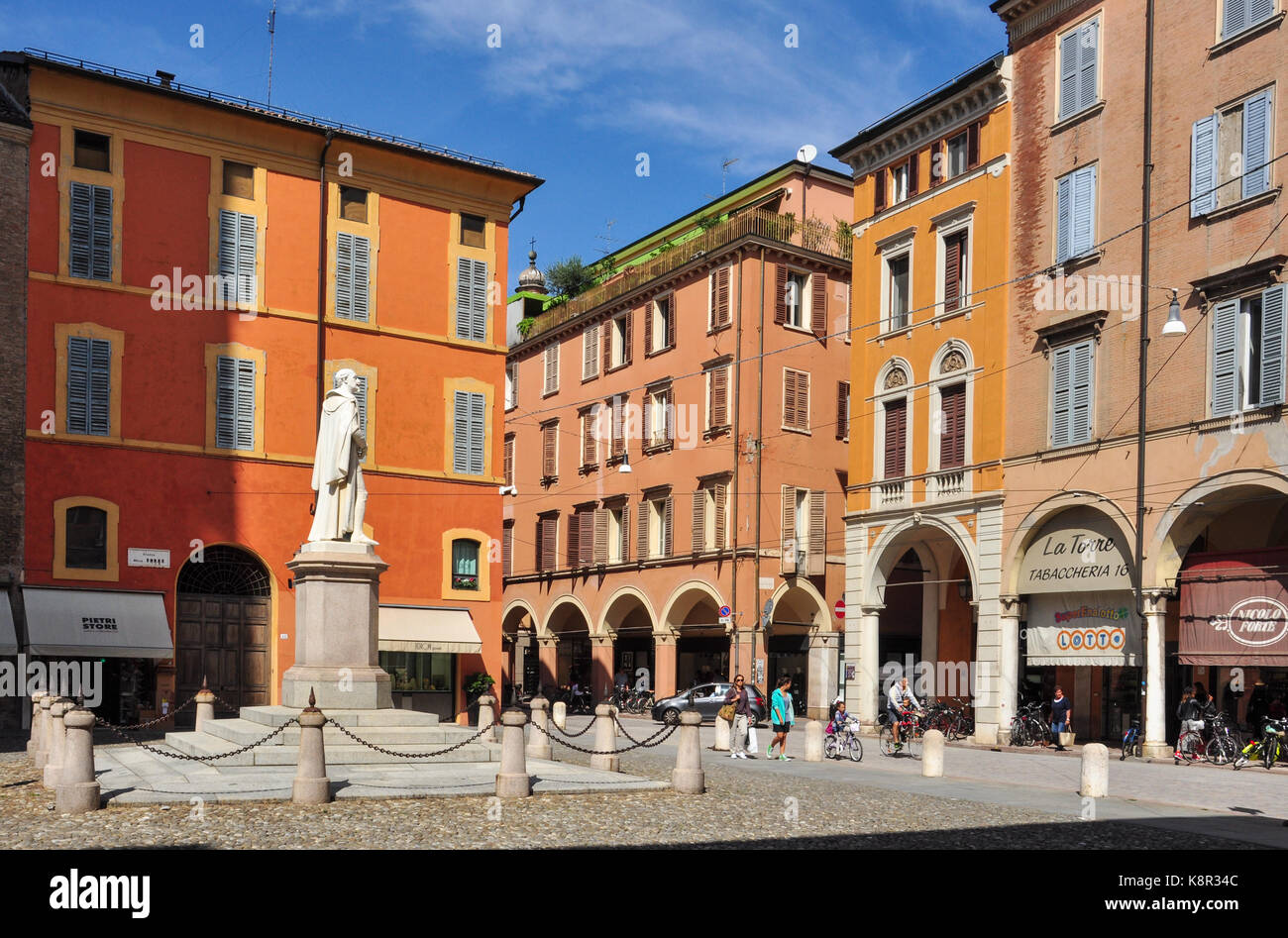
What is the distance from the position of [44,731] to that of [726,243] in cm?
3057

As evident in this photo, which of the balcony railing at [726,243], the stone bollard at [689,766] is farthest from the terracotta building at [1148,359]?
the stone bollard at [689,766]

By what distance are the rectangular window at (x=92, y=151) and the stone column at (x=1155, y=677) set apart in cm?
2578

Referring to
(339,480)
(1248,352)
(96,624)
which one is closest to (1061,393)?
(1248,352)

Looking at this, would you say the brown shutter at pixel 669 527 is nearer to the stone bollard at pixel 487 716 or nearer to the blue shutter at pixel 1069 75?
the blue shutter at pixel 1069 75

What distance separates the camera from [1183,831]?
15672mm

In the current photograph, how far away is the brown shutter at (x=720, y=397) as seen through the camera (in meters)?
45.0

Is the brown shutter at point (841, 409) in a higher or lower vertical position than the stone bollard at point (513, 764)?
higher

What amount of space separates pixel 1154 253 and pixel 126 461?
936 inches

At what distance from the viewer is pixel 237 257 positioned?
108ft

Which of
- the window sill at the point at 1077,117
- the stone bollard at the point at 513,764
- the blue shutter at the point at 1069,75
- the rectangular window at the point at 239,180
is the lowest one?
the stone bollard at the point at 513,764

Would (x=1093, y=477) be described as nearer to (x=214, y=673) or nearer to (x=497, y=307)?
(x=497, y=307)

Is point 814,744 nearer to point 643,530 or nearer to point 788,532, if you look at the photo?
point 788,532

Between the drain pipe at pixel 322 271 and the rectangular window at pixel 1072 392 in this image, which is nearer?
the rectangular window at pixel 1072 392
